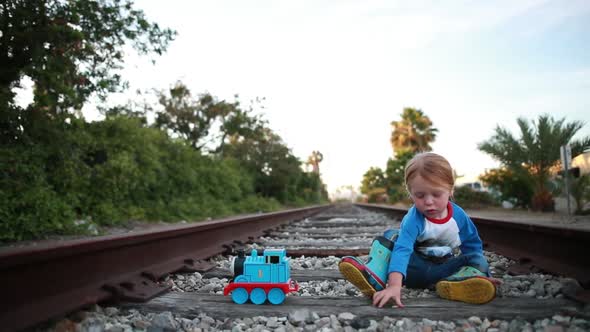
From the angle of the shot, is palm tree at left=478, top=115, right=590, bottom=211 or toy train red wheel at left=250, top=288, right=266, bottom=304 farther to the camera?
palm tree at left=478, top=115, right=590, bottom=211

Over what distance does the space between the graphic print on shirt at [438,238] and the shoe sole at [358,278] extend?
1.51ft

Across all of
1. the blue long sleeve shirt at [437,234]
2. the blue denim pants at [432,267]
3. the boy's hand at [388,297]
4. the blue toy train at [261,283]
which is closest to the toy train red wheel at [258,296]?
the blue toy train at [261,283]

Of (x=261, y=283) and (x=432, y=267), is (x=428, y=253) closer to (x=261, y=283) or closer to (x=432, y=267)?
(x=432, y=267)

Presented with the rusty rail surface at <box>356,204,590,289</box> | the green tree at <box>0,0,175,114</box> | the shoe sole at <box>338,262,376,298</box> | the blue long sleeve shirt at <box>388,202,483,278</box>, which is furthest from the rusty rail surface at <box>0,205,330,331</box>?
the green tree at <box>0,0,175,114</box>

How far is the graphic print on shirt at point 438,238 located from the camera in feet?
7.68

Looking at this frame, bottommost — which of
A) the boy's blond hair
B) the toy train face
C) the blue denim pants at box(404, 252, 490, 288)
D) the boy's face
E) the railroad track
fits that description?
the railroad track

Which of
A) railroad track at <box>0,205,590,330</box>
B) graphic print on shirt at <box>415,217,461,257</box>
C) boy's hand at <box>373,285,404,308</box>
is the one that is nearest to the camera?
railroad track at <box>0,205,590,330</box>

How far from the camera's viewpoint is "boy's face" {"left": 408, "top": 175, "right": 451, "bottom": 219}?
2.17 metres

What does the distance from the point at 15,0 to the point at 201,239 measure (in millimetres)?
5330

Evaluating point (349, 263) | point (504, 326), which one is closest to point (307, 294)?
point (349, 263)

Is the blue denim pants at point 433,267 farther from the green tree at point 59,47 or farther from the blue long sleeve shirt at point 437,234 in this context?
the green tree at point 59,47

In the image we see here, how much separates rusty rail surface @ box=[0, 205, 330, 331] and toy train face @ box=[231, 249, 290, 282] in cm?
48

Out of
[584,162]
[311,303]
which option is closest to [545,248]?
[311,303]

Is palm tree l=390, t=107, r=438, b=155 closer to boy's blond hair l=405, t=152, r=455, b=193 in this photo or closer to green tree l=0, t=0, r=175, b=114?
green tree l=0, t=0, r=175, b=114
